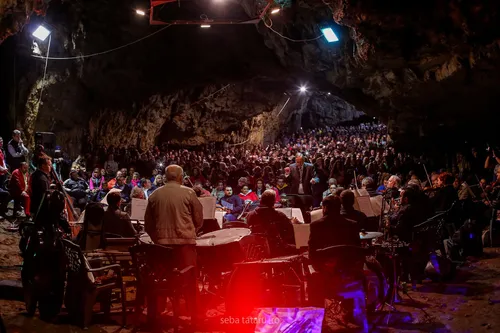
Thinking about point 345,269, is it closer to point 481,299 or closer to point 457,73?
point 481,299

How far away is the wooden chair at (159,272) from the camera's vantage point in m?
4.43

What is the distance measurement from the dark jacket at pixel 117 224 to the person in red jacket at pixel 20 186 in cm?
521

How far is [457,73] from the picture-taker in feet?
37.6

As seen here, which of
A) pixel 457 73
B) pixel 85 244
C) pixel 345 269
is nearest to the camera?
pixel 345 269

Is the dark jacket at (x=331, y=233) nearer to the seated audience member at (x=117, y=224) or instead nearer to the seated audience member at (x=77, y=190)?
the seated audience member at (x=117, y=224)

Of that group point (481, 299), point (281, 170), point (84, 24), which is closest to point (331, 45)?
point (281, 170)

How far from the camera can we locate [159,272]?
4477mm

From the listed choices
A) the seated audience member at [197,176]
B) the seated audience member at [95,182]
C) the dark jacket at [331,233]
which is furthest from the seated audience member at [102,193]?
the dark jacket at [331,233]

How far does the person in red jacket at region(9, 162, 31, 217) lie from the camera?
10.1 meters

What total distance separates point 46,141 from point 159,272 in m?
11.8

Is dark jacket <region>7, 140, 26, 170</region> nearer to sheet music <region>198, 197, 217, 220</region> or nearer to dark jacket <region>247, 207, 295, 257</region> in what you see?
sheet music <region>198, 197, 217, 220</region>

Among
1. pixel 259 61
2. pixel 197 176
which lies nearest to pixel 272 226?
pixel 197 176

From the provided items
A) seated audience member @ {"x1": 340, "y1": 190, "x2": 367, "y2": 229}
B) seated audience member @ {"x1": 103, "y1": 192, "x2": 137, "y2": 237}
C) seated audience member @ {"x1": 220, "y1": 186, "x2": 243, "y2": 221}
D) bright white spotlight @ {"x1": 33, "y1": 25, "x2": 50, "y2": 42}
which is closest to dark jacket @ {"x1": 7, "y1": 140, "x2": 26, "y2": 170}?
bright white spotlight @ {"x1": 33, "y1": 25, "x2": 50, "y2": 42}

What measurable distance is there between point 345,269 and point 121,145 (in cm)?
1684
